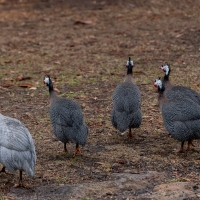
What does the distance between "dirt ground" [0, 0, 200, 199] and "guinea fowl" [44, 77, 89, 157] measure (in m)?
0.24

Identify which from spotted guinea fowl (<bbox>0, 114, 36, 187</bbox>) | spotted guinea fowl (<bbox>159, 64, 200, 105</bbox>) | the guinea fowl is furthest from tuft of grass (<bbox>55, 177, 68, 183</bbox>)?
spotted guinea fowl (<bbox>159, 64, 200, 105</bbox>)

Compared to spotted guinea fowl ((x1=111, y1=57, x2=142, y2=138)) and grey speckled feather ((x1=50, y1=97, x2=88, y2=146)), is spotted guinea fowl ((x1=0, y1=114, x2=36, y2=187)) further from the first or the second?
spotted guinea fowl ((x1=111, y1=57, x2=142, y2=138))

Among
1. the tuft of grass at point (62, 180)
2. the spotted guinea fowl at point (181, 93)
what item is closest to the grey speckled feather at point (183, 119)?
the spotted guinea fowl at point (181, 93)

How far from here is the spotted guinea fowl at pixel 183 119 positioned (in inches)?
248

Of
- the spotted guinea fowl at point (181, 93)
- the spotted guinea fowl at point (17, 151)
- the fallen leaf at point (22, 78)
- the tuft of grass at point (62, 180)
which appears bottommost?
the tuft of grass at point (62, 180)

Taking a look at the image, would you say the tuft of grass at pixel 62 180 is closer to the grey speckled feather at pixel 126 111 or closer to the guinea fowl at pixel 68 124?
the guinea fowl at pixel 68 124

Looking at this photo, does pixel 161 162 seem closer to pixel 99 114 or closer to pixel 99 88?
pixel 99 114

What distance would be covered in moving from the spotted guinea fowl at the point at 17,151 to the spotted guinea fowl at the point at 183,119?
1669 mm

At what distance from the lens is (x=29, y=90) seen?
356 inches

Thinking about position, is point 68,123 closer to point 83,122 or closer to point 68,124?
point 68,124

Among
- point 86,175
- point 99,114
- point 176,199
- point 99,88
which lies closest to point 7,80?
point 99,88

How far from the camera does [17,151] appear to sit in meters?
5.42

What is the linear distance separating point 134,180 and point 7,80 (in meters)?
4.45

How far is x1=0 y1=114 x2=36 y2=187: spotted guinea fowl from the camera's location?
5348 millimetres
